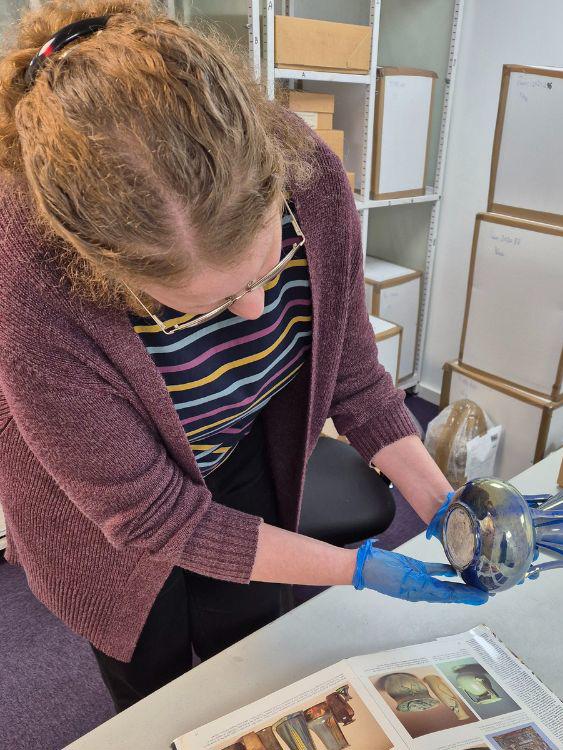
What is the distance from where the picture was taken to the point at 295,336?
86cm

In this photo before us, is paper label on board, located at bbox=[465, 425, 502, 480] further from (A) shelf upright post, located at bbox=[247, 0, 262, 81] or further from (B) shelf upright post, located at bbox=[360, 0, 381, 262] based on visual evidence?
(A) shelf upright post, located at bbox=[247, 0, 262, 81]

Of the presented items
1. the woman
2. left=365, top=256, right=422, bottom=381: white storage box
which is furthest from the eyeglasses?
left=365, top=256, right=422, bottom=381: white storage box

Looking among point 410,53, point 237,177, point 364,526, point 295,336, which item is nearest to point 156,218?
point 237,177

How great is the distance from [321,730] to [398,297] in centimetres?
187

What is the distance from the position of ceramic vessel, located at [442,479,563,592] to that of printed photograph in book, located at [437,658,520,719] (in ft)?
0.37

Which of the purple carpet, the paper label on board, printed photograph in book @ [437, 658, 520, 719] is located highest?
printed photograph in book @ [437, 658, 520, 719]

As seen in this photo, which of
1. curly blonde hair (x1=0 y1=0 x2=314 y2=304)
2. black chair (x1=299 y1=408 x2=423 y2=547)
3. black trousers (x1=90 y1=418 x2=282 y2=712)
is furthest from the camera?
black chair (x1=299 y1=408 x2=423 y2=547)

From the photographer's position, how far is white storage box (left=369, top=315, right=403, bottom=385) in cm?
210

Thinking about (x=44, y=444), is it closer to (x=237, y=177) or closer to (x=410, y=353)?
(x=237, y=177)

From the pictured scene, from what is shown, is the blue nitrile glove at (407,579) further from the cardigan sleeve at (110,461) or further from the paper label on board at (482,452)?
the paper label on board at (482,452)

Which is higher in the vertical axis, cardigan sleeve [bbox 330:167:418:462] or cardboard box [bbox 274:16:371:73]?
cardboard box [bbox 274:16:371:73]

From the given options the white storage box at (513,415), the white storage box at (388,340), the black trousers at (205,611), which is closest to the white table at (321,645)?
the black trousers at (205,611)

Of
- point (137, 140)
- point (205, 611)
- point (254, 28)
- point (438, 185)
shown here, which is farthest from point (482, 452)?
point (137, 140)

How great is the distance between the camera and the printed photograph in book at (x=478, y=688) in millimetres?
671
